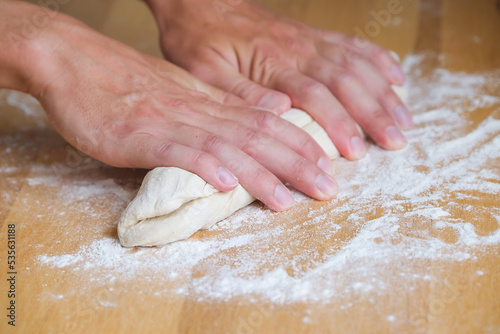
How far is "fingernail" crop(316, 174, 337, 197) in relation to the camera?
1418 mm

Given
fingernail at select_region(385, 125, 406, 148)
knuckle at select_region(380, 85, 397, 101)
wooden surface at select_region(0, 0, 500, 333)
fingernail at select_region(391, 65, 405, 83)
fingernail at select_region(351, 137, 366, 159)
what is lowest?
wooden surface at select_region(0, 0, 500, 333)

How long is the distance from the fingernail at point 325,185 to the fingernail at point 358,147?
0.17 m

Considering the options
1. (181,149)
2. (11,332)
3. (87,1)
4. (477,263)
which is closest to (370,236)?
(477,263)

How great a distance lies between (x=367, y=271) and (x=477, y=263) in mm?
217

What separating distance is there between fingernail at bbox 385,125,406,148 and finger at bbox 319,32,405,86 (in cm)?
24

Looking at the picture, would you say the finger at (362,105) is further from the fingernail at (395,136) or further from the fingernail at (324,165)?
the fingernail at (324,165)

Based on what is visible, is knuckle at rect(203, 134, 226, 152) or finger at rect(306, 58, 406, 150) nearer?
knuckle at rect(203, 134, 226, 152)

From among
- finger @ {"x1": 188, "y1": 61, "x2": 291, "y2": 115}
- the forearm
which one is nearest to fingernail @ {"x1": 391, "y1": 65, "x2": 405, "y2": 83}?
finger @ {"x1": 188, "y1": 61, "x2": 291, "y2": 115}

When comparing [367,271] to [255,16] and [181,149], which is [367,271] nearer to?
[181,149]

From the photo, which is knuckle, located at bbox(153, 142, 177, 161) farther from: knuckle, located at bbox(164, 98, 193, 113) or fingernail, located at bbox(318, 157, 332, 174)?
fingernail, located at bbox(318, 157, 332, 174)

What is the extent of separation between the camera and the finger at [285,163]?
1.41 metres

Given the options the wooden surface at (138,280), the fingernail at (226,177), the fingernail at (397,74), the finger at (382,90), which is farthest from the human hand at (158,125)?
the fingernail at (397,74)

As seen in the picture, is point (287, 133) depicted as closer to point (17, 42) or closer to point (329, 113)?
point (329, 113)

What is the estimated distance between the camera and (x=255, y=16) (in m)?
1.83
